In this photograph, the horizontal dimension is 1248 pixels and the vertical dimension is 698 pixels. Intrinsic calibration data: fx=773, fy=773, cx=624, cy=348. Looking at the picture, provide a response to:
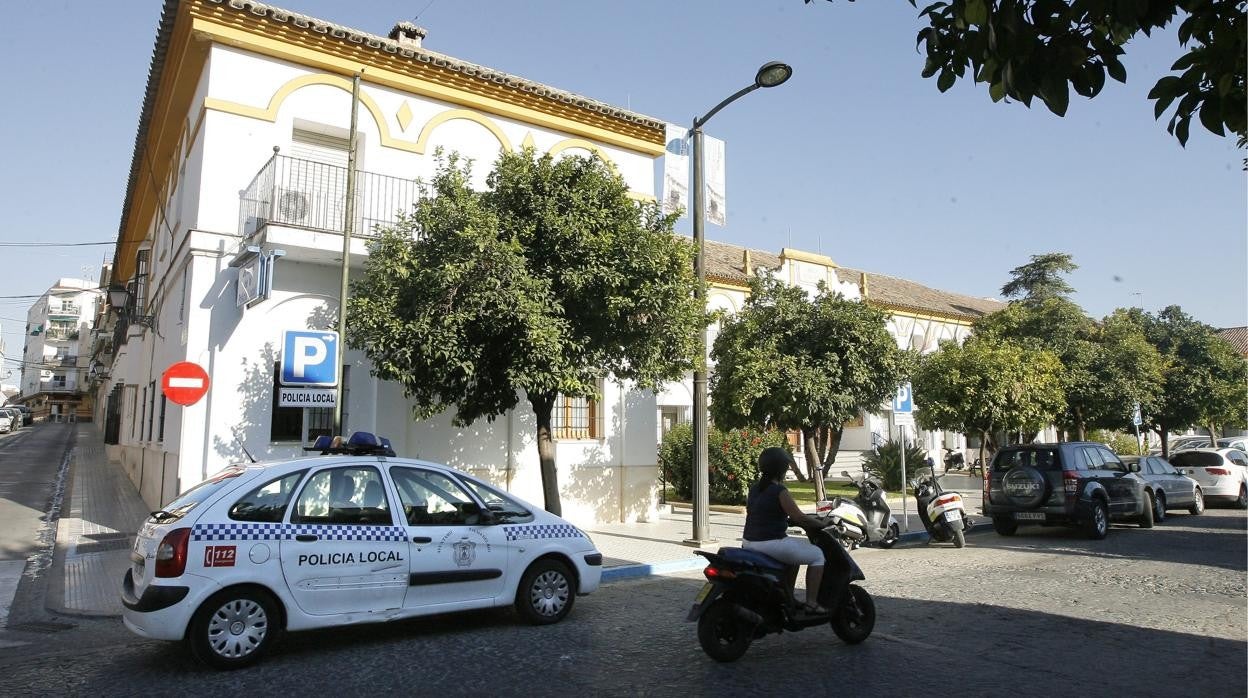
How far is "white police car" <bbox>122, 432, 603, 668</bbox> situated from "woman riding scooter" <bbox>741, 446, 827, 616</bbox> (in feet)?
6.94

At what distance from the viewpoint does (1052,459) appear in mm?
13508

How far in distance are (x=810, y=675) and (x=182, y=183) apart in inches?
578

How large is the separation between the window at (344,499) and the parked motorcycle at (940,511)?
9542mm

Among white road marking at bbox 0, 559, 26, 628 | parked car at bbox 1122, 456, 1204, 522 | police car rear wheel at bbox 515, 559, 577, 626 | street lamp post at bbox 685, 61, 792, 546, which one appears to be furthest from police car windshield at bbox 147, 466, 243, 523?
parked car at bbox 1122, 456, 1204, 522

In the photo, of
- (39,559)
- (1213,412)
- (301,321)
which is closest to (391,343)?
(301,321)

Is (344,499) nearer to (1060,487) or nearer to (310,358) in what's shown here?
(310,358)

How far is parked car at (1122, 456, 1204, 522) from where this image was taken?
16.0 meters

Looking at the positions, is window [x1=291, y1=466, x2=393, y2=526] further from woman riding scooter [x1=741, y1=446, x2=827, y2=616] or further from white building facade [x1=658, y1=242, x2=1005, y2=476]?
white building facade [x1=658, y1=242, x2=1005, y2=476]

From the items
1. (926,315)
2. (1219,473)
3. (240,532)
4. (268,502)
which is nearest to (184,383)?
(268,502)

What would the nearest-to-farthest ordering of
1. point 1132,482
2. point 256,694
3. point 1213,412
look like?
point 256,694
point 1132,482
point 1213,412

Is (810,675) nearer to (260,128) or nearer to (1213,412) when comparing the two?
(260,128)

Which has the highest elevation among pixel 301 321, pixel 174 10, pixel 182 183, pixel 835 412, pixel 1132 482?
pixel 174 10

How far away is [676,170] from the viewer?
12.9 meters

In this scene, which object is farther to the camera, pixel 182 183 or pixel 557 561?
pixel 182 183
